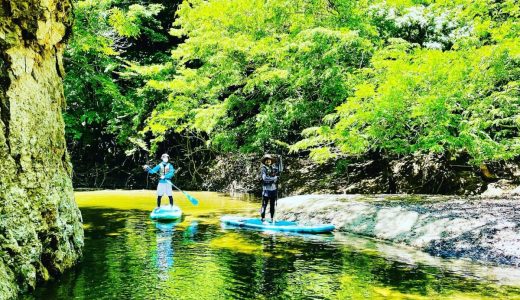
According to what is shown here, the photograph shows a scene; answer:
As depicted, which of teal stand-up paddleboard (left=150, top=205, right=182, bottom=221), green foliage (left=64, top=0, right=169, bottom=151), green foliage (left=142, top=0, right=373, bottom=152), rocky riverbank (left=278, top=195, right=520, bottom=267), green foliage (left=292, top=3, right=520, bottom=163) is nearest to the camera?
rocky riverbank (left=278, top=195, right=520, bottom=267)

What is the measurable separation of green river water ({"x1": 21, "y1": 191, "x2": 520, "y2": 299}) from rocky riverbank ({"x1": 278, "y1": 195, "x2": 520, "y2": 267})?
2.21ft

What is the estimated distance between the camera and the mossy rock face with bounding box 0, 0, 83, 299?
5.24 metres

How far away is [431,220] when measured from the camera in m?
9.03

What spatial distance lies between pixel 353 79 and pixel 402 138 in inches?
84.9

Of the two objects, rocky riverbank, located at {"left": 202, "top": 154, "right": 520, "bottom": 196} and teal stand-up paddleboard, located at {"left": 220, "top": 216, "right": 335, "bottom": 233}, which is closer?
teal stand-up paddleboard, located at {"left": 220, "top": 216, "right": 335, "bottom": 233}

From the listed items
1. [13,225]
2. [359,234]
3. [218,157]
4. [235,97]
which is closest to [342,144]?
[359,234]

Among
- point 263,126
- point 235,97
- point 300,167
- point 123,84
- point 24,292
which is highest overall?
point 123,84

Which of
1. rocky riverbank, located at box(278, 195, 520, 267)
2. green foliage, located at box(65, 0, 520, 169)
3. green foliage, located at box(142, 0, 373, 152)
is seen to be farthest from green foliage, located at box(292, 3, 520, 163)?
green foliage, located at box(142, 0, 373, 152)

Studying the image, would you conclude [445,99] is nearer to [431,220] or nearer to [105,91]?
[431,220]

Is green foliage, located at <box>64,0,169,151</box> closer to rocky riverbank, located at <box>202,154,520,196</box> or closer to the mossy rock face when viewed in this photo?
rocky riverbank, located at <box>202,154,520,196</box>

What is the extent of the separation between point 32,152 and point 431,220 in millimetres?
7173

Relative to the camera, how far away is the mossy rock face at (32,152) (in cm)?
524

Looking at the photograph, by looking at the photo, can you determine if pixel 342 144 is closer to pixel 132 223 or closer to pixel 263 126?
pixel 263 126

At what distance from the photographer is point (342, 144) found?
11.8 meters
